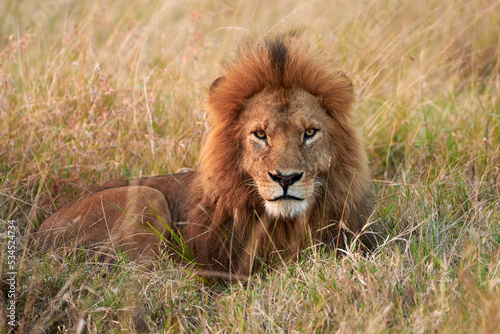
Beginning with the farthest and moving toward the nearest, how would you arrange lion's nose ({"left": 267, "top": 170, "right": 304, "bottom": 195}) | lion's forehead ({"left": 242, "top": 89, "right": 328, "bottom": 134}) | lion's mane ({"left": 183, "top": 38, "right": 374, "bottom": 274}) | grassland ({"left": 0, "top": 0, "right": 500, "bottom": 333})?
1. lion's mane ({"left": 183, "top": 38, "right": 374, "bottom": 274})
2. lion's forehead ({"left": 242, "top": 89, "right": 328, "bottom": 134})
3. lion's nose ({"left": 267, "top": 170, "right": 304, "bottom": 195})
4. grassland ({"left": 0, "top": 0, "right": 500, "bottom": 333})

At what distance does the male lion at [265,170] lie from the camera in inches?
138

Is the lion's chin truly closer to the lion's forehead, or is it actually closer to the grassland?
the grassland

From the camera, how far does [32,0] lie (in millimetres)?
10109

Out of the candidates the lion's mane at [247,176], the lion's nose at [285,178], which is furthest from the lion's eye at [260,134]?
the lion's nose at [285,178]

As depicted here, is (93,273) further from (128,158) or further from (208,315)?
(128,158)

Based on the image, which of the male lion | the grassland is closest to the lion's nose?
the male lion

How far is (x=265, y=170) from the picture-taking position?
11.0 feet

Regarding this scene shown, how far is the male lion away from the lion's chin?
48 mm

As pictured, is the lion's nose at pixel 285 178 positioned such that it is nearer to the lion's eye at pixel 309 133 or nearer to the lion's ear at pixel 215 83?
the lion's eye at pixel 309 133

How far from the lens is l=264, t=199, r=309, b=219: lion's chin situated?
3285mm

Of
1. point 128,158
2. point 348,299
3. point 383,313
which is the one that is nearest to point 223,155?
point 348,299

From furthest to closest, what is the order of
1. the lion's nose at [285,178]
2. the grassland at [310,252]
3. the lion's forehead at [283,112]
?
the lion's forehead at [283,112] < the lion's nose at [285,178] < the grassland at [310,252]

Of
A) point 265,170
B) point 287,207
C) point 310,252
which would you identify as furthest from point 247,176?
point 310,252

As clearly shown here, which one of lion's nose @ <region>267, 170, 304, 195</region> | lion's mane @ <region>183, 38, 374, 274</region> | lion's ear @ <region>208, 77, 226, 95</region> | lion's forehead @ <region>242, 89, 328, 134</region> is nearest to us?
lion's nose @ <region>267, 170, 304, 195</region>
